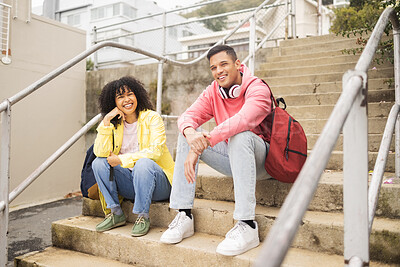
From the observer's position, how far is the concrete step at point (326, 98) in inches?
126

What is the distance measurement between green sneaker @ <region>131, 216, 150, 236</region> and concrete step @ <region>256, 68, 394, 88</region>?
2.51 m

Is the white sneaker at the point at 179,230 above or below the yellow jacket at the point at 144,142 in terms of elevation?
below

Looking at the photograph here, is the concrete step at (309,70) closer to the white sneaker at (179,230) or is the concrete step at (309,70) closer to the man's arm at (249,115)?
the man's arm at (249,115)

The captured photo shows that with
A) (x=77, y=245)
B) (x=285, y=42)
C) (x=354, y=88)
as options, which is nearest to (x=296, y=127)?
(x=354, y=88)

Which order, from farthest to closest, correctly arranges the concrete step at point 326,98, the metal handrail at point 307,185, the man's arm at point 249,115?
1. the concrete step at point 326,98
2. the man's arm at point 249,115
3. the metal handrail at point 307,185

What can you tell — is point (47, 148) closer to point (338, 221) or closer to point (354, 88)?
point (338, 221)

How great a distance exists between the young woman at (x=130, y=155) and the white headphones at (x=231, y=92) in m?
0.52

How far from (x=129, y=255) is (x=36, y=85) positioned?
49.4 inches

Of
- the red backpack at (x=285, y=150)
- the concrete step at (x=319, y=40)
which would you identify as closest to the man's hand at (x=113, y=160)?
the red backpack at (x=285, y=150)

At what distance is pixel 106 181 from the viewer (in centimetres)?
217

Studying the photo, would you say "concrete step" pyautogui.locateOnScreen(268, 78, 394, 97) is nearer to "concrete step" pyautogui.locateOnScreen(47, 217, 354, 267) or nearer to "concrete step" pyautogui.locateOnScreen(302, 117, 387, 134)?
"concrete step" pyautogui.locateOnScreen(302, 117, 387, 134)

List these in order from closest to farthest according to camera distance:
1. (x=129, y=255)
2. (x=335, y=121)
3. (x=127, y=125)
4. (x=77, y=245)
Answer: (x=335, y=121)
(x=129, y=255)
(x=77, y=245)
(x=127, y=125)

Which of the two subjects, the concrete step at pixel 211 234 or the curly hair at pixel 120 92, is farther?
the curly hair at pixel 120 92

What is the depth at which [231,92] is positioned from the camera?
207cm
